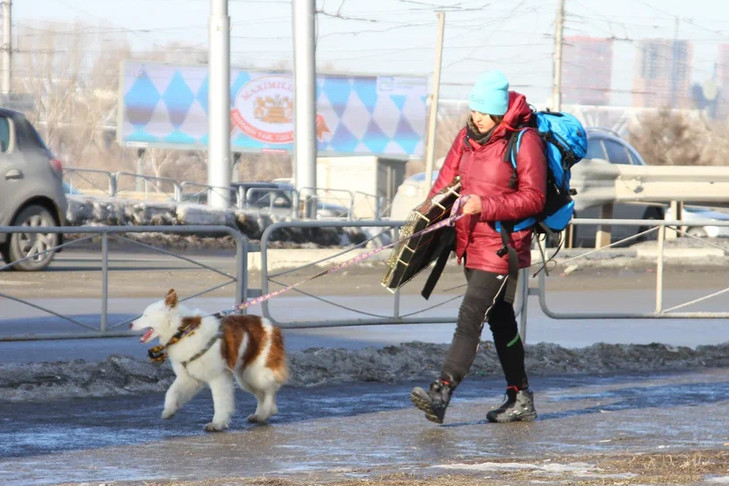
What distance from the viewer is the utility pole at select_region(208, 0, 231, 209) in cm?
2667

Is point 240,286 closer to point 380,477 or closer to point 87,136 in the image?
point 380,477

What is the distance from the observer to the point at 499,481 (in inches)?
202

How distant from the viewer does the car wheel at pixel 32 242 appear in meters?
15.1

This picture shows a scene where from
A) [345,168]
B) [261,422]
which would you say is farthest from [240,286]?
[345,168]

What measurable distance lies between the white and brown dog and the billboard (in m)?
45.2

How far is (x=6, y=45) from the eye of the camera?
46.0m

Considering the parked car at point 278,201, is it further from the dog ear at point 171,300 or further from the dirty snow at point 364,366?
the dog ear at point 171,300

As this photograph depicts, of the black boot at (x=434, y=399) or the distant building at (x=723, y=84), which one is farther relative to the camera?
the distant building at (x=723, y=84)

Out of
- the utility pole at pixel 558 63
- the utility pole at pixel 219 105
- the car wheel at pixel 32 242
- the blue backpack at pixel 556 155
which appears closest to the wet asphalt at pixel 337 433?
the blue backpack at pixel 556 155

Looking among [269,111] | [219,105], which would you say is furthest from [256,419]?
[269,111]

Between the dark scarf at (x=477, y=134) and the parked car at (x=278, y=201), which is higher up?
the dark scarf at (x=477, y=134)

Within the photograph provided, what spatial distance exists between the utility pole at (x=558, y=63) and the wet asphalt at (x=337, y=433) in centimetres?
4377

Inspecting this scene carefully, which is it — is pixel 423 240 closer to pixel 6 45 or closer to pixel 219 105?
pixel 219 105

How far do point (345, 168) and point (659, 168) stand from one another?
21808 mm
